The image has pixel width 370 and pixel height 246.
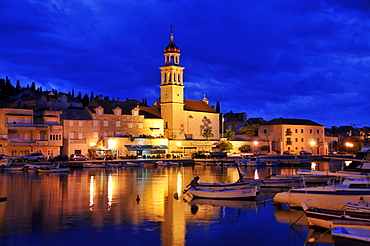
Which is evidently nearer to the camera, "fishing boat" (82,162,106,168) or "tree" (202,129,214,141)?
"fishing boat" (82,162,106,168)

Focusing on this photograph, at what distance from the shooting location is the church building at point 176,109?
97.1 meters

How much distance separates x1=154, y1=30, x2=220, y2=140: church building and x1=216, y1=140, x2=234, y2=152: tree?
2.51 m

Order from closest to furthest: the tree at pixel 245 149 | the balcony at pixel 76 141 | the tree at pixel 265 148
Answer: the balcony at pixel 76 141
the tree at pixel 245 149
the tree at pixel 265 148

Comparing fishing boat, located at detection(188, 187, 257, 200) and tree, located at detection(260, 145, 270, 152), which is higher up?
tree, located at detection(260, 145, 270, 152)

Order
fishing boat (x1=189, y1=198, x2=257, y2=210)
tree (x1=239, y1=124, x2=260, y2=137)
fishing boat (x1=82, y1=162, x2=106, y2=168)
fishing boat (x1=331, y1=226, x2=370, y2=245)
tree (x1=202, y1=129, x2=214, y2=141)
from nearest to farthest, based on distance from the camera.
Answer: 1. fishing boat (x1=331, y1=226, x2=370, y2=245)
2. fishing boat (x1=189, y1=198, x2=257, y2=210)
3. fishing boat (x1=82, y1=162, x2=106, y2=168)
4. tree (x1=202, y1=129, x2=214, y2=141)
5. tree (x1=239, y1=124, x2=260, y2=137)

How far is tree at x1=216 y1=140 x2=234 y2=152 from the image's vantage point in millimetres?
102625

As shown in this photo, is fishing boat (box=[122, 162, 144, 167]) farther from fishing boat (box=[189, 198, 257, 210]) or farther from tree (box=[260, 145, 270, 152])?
fishing boat (box=[189, 198, 257, 210])

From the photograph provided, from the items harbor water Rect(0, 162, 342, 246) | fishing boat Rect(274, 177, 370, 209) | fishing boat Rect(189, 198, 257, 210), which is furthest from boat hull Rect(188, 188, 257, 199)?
fishing boat Rect(274, 177, 370, 209)

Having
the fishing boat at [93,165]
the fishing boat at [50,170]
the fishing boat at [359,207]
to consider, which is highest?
the fishing boat at [93,165]

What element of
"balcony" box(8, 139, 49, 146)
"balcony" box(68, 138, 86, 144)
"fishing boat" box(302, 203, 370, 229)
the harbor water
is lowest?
the harbor water

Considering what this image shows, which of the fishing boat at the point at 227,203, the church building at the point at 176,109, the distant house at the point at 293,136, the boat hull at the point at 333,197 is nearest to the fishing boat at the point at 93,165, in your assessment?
the church building at the point at 176,109

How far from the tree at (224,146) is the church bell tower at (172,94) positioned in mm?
9733

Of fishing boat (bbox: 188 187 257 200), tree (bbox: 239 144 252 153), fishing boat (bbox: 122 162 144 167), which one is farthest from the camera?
tree (bbox: 239 144 252 153)

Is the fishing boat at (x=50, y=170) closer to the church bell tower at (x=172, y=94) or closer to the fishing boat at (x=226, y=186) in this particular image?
the fishing boat at (x=226, y=186)
